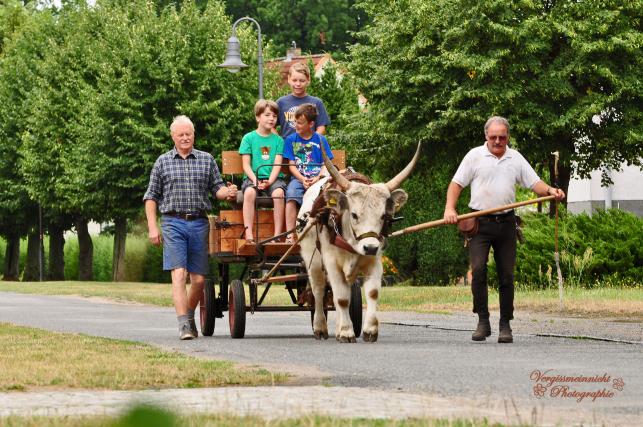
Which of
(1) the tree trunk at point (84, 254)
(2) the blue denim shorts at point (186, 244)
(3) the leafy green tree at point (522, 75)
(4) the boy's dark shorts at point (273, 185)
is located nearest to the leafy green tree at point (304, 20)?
(1) the tree trunk at point (84, 254)

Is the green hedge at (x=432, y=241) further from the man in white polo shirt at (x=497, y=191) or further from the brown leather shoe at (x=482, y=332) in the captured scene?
the man in white polo shirt at (x=497, y=191)

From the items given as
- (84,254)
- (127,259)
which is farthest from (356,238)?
(84,254)

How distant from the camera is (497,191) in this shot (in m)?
13.6

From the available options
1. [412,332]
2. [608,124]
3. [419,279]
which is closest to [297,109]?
[412,332]

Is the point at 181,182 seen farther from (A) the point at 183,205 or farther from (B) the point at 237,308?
(B) the point at 237,308

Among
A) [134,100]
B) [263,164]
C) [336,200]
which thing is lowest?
[336,200]

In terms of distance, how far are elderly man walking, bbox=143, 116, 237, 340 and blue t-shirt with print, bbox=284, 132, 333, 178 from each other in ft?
2.33

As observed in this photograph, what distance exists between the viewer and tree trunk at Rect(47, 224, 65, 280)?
64250mm

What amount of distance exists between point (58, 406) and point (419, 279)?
36.9m

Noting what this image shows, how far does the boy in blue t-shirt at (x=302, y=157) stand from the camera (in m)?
14.6

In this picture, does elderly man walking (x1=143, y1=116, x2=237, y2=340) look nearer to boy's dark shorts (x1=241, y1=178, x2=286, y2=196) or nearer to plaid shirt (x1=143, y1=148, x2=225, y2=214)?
plaid shirt (x1=143, y1=148, x2=225, y2=214)

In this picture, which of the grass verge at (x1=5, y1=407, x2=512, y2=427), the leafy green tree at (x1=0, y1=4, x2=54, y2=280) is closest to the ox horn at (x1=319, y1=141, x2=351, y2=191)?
the grass verge at (x1=5, y1=407, x2=512, y2=427)

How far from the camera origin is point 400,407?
7.61 meters

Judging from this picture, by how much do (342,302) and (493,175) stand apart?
1.76 metres
